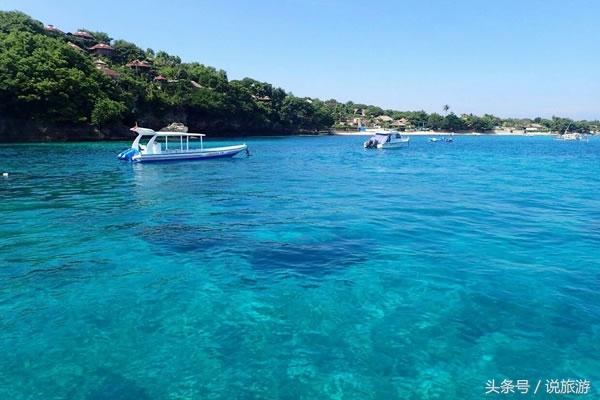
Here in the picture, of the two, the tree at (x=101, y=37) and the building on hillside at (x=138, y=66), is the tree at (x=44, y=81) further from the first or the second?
the tree at (x=101, y=37)

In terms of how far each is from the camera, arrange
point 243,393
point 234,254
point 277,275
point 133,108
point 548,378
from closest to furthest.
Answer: point 243,393 < point 548,378 < point 277,275 < point 234,254 < point 133,108

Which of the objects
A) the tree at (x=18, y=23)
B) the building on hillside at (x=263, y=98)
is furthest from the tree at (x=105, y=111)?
the building on hillside at (x=263, y=98)

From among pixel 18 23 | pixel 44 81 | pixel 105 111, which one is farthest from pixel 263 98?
pixel 44 81

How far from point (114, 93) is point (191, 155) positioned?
45.0 m

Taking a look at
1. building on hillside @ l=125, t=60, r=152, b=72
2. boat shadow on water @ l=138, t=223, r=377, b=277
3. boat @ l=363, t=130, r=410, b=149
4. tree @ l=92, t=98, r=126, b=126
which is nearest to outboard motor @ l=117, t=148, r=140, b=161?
boat shadow on water @ l=138, t=223, r=377, b=277

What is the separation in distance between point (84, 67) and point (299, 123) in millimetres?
75190

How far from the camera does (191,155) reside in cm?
3991

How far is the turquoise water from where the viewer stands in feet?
19.4

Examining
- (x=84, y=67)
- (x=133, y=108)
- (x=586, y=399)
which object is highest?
(x=84, y=67)

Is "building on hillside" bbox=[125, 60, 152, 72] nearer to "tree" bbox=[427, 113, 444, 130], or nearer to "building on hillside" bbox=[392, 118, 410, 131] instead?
"building on hillside" bbox=[392, 118, 410, 131]

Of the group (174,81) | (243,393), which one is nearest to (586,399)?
(243,393)

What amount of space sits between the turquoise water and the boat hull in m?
19.3

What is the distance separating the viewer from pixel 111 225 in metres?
14.3

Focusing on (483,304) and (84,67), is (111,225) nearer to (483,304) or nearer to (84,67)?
(483,304)
